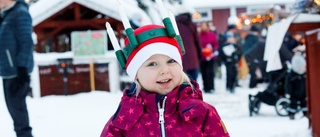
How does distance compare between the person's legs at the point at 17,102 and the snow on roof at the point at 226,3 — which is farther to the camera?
the snow on roof at the point at 226,3

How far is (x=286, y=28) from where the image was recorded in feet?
16.4

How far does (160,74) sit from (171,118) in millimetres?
232

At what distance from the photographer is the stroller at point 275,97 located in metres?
6.93

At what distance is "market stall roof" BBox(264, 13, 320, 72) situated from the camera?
16.2 feet

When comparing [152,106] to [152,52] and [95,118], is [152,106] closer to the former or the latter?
[152,52]

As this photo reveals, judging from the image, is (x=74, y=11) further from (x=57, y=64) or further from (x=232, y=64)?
(x=232, y=64)

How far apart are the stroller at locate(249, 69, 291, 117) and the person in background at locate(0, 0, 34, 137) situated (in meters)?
3.52

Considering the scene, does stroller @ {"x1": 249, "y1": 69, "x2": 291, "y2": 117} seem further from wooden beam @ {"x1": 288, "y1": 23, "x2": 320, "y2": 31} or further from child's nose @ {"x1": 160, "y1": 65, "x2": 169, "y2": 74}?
child's nose @ {"x1": 160, "y1": 65, "x2": 169, "y2": 74}

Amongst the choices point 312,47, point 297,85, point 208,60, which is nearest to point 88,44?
point 208,60

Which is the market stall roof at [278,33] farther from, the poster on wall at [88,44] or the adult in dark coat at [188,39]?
the poster on wall at [88,44]

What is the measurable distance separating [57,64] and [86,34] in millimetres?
924

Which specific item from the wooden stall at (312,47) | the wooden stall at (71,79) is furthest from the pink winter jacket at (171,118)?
the wooden stall at (71,79)

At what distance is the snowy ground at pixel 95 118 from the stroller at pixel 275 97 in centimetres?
15

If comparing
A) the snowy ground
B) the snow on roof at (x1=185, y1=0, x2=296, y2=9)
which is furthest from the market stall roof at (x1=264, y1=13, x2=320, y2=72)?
the snow on roof at (x1=185, y1=0, x2=296, y2=9)
